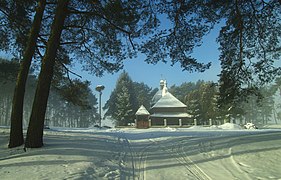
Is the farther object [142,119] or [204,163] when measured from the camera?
[142,119]

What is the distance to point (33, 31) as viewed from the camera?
34.3ft

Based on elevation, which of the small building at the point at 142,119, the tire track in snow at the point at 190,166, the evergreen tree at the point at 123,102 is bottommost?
the tire track in snow at the point at 190,166

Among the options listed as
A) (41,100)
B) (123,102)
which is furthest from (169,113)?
(41,100)

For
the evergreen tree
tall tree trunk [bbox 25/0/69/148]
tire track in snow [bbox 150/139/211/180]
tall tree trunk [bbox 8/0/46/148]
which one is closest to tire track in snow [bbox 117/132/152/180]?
tire track in snow [bbox 150/139/211/180]

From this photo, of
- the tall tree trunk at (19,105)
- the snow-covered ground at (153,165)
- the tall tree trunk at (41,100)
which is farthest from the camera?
the tall tree trunk at (19,105)

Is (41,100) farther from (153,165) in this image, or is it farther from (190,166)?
(190,166)

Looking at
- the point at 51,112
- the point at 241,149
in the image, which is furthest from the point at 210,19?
the point at 51,112

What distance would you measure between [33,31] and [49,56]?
1.85m

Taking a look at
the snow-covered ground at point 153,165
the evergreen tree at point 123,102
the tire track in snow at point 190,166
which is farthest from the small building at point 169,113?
the snow-covered ground at point 153,165

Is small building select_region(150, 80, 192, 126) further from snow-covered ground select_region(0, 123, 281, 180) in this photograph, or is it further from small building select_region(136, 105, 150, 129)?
snow-covered ground select_region(0, 123, 281, 180)

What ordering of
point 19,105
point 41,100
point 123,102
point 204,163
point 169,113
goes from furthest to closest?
1. point 123,102
2. point 169,113
3. point 19,105
4. point 41,100
5. point 204,163

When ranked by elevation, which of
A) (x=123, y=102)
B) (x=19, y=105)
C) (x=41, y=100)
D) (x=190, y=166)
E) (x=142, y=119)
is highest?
(x=123, y=102)

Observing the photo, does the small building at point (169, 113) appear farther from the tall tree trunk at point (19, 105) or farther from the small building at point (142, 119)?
the tall tree trunk at point (19, 105)

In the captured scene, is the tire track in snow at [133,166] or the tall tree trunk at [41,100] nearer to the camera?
the tire track in snow at [133,166]
